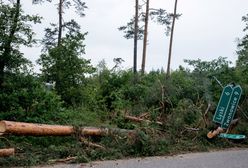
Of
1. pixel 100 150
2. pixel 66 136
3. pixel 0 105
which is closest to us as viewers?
pixel 100 150

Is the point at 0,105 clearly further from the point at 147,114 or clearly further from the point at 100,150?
the point at 147,114

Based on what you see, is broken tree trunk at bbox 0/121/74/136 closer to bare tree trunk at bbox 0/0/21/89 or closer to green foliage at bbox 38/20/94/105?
bare tree trunk at bbox 0/0/21/89

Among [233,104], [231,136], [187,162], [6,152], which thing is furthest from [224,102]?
[6,152]

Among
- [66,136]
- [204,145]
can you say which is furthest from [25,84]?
[204,145]

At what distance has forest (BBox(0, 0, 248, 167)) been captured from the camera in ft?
35.5

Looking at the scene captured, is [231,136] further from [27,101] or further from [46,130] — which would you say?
[27,101]

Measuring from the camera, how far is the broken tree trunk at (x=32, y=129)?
9.74 meters

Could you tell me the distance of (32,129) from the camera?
10227 millimetres

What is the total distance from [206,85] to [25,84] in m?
7.12

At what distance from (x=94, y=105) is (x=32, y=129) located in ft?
25.3

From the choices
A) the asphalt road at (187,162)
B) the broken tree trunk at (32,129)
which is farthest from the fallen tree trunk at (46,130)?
the asphalt road at (187,162)

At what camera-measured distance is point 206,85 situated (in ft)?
53.1

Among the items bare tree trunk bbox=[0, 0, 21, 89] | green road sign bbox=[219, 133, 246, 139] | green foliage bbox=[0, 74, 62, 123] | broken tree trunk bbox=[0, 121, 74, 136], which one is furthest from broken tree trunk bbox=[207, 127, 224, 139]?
bare tree trunk bbox=[0, 0, 21, 89]

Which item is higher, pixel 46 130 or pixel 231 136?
pixel 46 130
